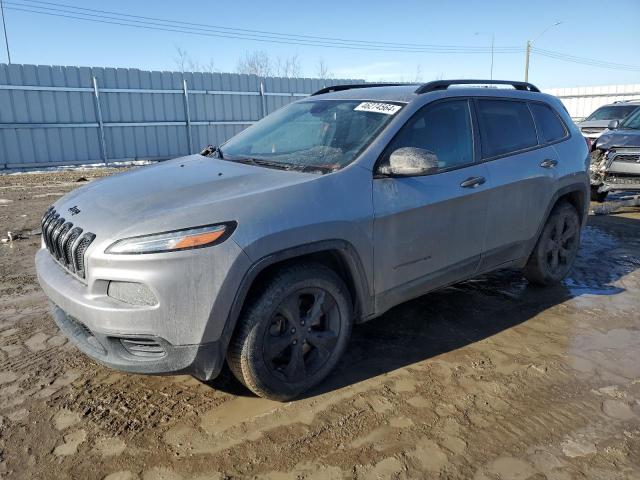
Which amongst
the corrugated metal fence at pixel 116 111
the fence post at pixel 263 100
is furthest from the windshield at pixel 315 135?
the fence post at pixel 263 100

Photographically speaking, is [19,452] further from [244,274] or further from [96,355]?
[244,274]

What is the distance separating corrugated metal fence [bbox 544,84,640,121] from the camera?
→ 30.7m

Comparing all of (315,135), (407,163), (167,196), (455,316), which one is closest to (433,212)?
(407,163)

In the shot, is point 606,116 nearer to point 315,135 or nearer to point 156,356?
point 315,135

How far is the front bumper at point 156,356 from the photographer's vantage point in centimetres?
252

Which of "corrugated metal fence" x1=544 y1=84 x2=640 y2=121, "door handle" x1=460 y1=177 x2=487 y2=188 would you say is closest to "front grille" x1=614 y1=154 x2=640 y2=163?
"door handle" x1=460 y1=177 x2=487 y2=188

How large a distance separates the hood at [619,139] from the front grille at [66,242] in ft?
29.2

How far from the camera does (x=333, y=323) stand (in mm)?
3059

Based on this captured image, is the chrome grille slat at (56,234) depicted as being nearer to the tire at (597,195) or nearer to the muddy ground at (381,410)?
the muddy ground at (381,410)

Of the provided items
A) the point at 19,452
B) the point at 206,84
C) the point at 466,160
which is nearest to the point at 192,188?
the point at 19,452

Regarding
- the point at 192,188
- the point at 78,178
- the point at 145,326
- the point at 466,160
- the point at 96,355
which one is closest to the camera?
the point at 145,326

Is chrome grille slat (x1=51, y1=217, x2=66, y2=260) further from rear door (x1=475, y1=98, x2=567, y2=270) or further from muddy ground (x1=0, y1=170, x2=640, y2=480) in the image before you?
rear door (x1=475, y1=98, x2=567, y2=270)

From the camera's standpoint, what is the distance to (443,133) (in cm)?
365

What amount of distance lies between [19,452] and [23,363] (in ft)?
3.36
